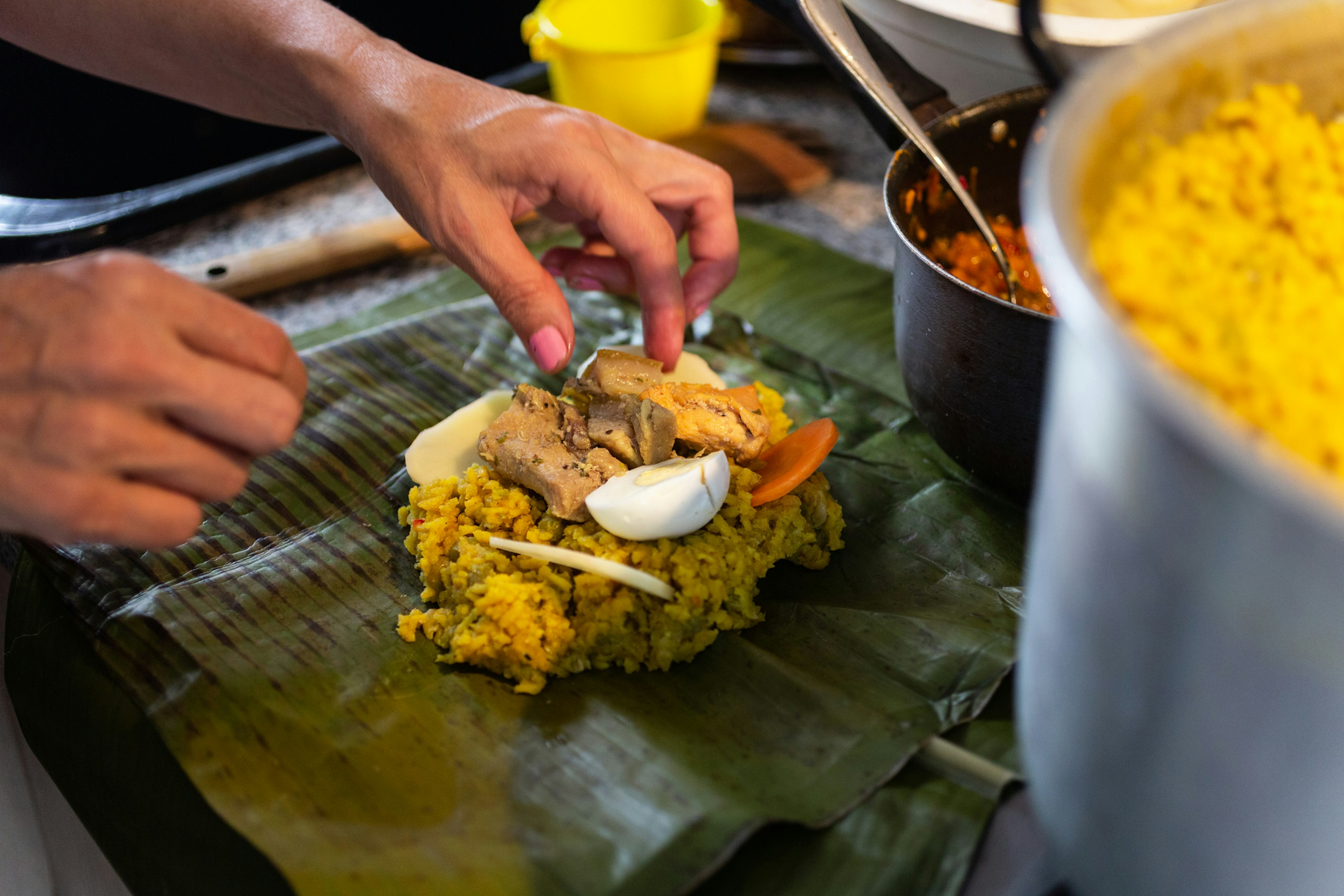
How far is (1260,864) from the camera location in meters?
0.78

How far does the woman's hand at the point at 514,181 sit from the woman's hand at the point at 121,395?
0.58m

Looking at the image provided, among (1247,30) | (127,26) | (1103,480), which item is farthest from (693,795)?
(127,26)

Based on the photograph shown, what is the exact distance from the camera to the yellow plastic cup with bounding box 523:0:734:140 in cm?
261

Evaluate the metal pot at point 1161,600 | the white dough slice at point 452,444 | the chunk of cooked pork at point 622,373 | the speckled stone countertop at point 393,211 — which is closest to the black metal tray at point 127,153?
the speckled stone countertop at point 393,211

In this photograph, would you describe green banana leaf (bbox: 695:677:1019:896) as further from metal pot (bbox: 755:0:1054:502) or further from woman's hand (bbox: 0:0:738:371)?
woman's hand (bbox: 0:0:738:371)

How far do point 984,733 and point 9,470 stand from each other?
133 centimetres

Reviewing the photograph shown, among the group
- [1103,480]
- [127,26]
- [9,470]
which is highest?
[127,26]

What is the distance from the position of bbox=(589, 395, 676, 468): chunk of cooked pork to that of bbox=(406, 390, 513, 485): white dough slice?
0.25m

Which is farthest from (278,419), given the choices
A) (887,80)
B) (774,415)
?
(887,80)

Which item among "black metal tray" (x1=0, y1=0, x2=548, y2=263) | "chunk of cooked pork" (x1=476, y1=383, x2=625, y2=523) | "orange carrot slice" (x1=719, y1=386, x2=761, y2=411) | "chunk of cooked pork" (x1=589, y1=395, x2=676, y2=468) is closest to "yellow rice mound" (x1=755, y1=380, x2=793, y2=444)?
"orange carrot slice" (x1=719, y1=386, x2=761, y2=411)

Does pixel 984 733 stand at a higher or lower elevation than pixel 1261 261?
lower

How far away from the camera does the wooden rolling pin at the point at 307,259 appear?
2.50m

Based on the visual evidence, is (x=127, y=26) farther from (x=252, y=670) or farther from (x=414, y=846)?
(x=414, y=846)

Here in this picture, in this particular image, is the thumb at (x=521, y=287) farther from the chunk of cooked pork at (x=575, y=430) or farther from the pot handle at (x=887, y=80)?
the pot handle at (x=887, y=80)
